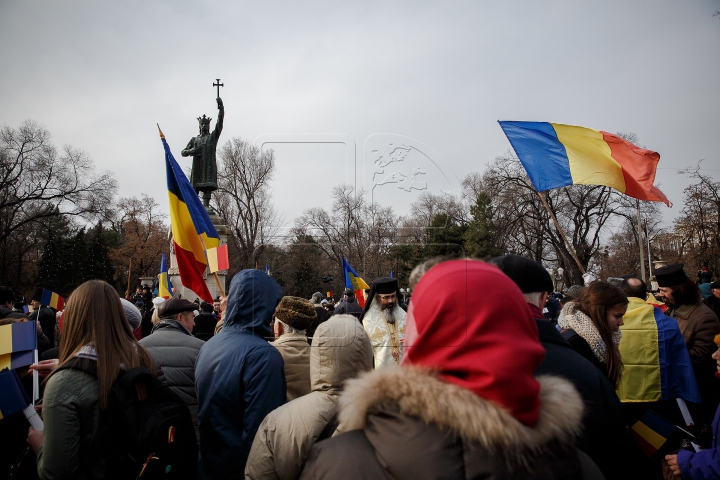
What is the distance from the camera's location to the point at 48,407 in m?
2.08

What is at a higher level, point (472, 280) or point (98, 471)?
point (472, 280)

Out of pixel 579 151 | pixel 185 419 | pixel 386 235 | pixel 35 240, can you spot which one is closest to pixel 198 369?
pixel 185 419

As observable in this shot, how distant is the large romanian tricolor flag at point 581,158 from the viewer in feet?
15.9

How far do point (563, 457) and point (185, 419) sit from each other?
1760 millimetres

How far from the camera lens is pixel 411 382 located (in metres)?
1.10

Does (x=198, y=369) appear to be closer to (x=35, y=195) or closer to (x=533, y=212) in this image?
(x=533, y=212)

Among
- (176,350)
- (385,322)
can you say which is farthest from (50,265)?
(176,350)

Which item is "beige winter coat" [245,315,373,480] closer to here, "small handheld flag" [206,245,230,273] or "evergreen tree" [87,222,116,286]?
"small handheld flag" [206,245,230,273]

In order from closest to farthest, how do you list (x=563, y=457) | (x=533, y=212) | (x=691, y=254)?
1. (x=563, y=457)
2. (x=533, y=212)
3. (x=691, y=254)

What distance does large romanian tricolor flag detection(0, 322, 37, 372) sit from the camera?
9.33 feet

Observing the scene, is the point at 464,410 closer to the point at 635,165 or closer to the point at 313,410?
the point at 313,410

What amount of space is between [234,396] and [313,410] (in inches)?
22.8

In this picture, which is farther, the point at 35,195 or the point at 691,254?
the point at 35,195

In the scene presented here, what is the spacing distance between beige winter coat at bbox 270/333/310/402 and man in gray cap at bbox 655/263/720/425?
10.1 feet
